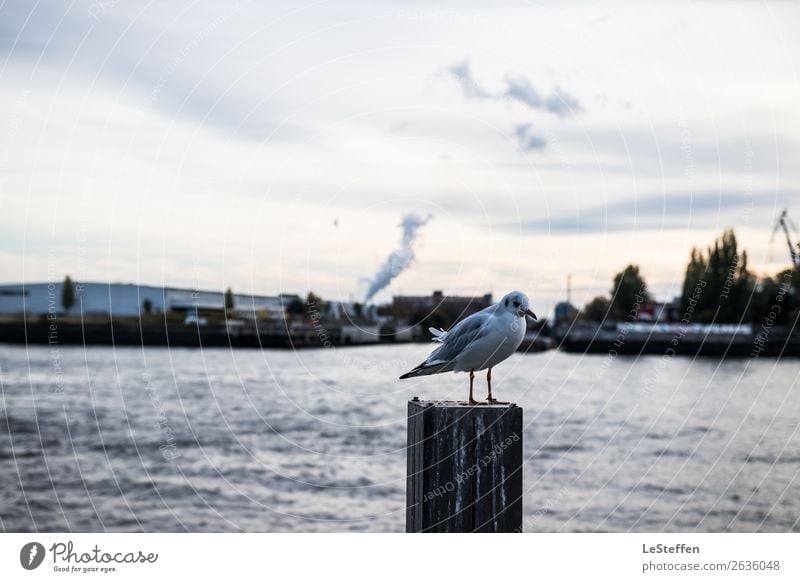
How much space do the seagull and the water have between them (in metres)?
24.3

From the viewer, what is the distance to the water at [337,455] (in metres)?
35.4

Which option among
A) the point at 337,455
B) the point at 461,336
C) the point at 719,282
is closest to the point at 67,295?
the point at 719,282

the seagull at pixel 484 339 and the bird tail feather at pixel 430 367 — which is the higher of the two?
the seagull at pixel 484 339

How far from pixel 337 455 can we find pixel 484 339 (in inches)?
1555

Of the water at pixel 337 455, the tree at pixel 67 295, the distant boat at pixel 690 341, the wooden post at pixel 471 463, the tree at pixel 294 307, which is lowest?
the water at pixel 337 455

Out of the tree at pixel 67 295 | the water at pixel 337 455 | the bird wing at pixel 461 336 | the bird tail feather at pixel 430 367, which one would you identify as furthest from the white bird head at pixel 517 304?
the tree at pixel 67 295

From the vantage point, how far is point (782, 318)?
510 feet

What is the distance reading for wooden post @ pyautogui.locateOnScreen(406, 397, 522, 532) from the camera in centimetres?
714

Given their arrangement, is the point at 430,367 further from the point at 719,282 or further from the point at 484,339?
the point at 719,282

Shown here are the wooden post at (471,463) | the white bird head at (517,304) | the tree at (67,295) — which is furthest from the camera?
the tree at (67,295)

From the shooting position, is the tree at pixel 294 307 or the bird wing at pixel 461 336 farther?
the tree at pixel 294 307

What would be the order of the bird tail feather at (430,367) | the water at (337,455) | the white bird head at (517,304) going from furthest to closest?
the water at (337,455) → the bird tail feather at (430,367) → the white bird head at (517,304)

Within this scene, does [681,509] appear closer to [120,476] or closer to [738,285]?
[120,476]

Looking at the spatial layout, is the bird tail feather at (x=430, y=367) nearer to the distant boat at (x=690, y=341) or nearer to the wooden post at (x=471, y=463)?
the wooden post at (x=471, y=463)
